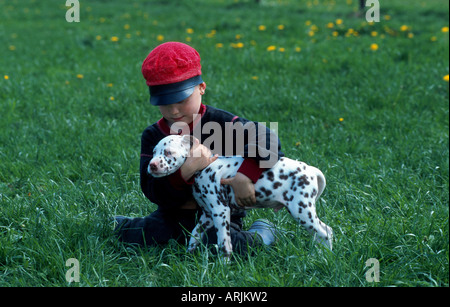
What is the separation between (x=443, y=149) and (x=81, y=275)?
3465 mm

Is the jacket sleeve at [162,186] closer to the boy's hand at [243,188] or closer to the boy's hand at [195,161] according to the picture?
the boy's hand at [195,161]

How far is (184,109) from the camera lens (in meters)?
2.86

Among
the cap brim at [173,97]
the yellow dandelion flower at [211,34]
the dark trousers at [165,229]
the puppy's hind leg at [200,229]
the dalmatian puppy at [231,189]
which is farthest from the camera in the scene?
the yellow dandelion flower at [211,34]

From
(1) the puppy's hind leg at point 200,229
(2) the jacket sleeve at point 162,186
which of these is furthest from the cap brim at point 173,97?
(1) the puppy's hind leg at point 200,229

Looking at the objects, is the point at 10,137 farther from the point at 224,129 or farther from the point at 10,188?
the point at 224,129

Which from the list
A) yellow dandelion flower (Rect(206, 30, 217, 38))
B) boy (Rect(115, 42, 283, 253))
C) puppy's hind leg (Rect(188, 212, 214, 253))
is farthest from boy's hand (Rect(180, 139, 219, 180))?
yellow dandelion flower (Rect(206, 30, 217, 38))

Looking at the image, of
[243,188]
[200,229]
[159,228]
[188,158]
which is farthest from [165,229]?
[243,188]

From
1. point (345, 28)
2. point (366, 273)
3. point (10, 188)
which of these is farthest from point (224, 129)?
point (345, 28)

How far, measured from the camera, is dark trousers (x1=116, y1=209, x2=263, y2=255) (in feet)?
10.2

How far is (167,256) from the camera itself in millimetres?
3008

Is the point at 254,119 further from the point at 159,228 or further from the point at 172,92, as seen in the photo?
the point at 172,92

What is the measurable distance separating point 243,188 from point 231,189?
0.35 ft

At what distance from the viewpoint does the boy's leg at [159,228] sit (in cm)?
313

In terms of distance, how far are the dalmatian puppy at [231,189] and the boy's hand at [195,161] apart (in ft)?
0.08
